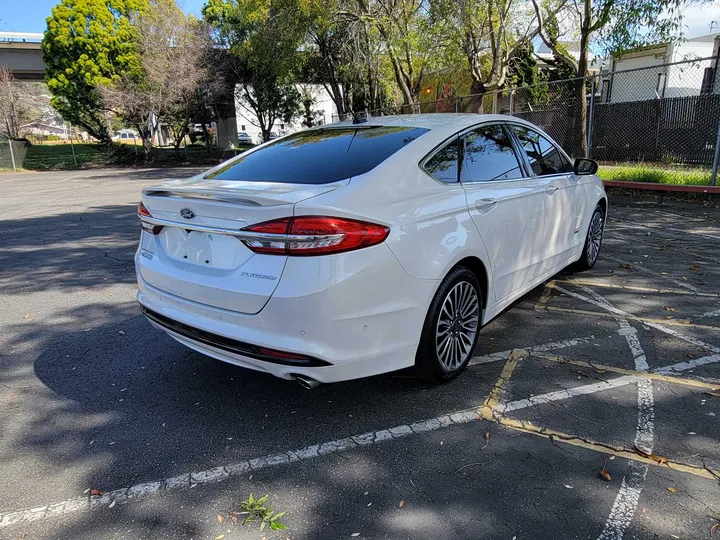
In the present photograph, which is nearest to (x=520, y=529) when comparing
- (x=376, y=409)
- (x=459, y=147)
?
(x=376, y=409)

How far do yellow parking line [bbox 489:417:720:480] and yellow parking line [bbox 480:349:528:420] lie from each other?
0.08m

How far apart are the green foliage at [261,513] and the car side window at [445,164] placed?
2.09 meters

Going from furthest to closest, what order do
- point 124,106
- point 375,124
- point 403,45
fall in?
point 124,106 < point 403,45 < point 375,124

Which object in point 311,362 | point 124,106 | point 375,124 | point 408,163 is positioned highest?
point 124,106

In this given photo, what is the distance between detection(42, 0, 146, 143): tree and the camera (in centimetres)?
2634

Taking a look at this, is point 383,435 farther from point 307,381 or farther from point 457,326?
point 457,326

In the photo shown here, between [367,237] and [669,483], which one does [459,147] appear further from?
[669,483]

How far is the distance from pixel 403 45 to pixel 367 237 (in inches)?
627

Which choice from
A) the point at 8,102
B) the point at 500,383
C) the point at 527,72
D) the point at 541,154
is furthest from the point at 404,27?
the point at 8,102

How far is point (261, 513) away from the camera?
233 cm

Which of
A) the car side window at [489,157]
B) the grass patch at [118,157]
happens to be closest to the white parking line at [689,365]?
the car side window at [489,157]

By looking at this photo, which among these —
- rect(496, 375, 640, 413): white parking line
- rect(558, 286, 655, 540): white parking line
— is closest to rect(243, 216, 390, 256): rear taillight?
rect(496, 375, 640, 413): white parking line

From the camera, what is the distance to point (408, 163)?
3.07 m

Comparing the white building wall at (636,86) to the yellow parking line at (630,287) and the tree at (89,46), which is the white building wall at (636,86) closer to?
the yellow parking line at (630,287)
